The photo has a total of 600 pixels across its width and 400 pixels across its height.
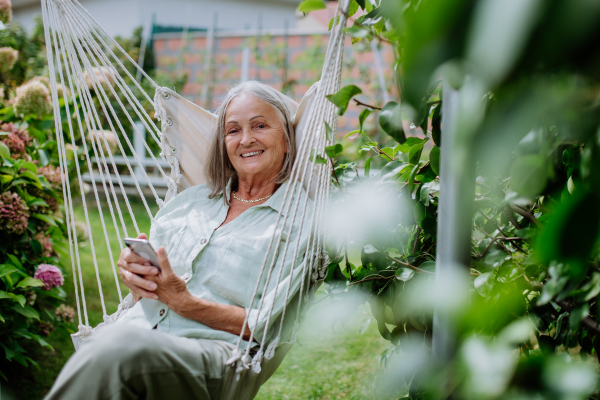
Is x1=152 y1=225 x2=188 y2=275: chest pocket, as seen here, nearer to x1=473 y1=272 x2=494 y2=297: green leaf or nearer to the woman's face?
the woman's face

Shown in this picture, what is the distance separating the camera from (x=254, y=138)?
174cm

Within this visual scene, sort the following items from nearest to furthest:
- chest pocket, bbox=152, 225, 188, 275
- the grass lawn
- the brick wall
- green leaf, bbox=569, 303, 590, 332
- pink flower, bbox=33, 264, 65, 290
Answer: green leaf, bbox=569, 303, 590, 332
chest pocket, bbox=152, 225, 188, 275
pink flower, bbox=33, 264, 65, 290
the grass lawn
the brick wall

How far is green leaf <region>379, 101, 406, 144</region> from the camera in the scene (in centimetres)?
63

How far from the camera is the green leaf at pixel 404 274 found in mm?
1155

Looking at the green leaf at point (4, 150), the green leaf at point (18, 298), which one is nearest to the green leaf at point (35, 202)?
the green leaf at point (4, 150)

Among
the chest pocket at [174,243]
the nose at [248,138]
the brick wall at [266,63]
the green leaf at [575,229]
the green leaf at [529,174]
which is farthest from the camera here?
the brick wall at [266,63]

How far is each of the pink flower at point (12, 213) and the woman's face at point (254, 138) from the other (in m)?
0.98

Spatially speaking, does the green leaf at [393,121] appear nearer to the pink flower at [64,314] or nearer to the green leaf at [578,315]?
the green leaf at [578,315]

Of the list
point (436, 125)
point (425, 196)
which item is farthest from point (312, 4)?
point (425, 196)

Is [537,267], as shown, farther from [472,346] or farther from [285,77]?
[285,77]

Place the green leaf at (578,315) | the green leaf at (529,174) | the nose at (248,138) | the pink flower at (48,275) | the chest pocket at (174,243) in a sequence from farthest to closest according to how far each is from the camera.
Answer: the pink flower at (48,275), the nose at (248,138), the chest pocket at (174,243), the green leaf at (578,315), the green leaf at (529,174)

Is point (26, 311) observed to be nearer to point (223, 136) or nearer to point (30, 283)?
point (30, 283)

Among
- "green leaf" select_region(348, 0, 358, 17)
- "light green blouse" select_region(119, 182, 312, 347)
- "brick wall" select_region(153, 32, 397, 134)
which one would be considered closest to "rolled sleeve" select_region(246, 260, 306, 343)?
"light green blouse" select_region(119, 182, 312, 347)

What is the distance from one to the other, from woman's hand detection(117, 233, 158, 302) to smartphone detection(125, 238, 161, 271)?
2cm
